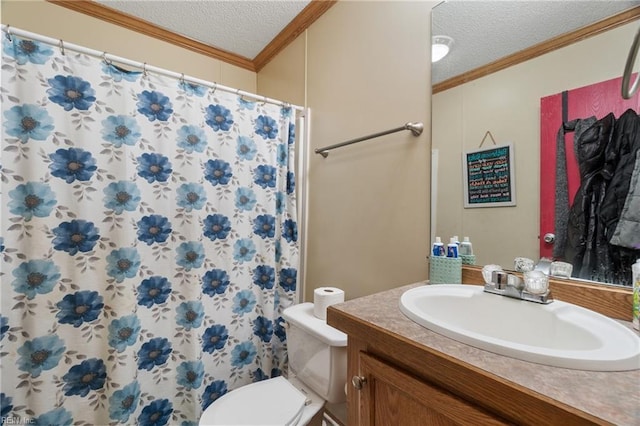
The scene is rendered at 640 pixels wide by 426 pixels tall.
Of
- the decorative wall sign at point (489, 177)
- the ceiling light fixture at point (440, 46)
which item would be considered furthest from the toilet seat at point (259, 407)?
the ceiling light fixture at point (440, 46)

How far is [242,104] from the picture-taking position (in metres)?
1.48

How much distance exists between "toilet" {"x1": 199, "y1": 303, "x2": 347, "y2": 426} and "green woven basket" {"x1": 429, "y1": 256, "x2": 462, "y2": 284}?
0.41 metres

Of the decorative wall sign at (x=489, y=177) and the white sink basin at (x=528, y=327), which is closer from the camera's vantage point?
the white sink basin at (x=528, y=327)

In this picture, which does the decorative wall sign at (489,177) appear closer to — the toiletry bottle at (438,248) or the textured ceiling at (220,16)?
the toiletry bottle at (438,248)

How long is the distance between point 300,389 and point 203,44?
2.27 m

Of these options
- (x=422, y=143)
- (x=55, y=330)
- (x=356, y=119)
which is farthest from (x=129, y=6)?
(x=422, y=143)

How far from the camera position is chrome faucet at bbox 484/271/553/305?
71cm

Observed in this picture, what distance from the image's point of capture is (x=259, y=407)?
109cm

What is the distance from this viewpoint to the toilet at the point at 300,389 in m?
1.04

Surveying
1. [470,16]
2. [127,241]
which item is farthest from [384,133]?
[127,241]

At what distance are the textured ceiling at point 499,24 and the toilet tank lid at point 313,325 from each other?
1.05 meters

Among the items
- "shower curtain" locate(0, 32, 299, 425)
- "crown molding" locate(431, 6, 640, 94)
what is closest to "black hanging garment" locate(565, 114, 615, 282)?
"crown molding" locate(431, 6, 640, 94)

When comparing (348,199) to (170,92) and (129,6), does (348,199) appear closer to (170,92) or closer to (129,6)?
(170,92)

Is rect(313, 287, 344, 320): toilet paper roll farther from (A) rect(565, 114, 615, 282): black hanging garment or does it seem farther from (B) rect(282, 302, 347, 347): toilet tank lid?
(A) rect(565, 114, 615, 282): black hanging garment
